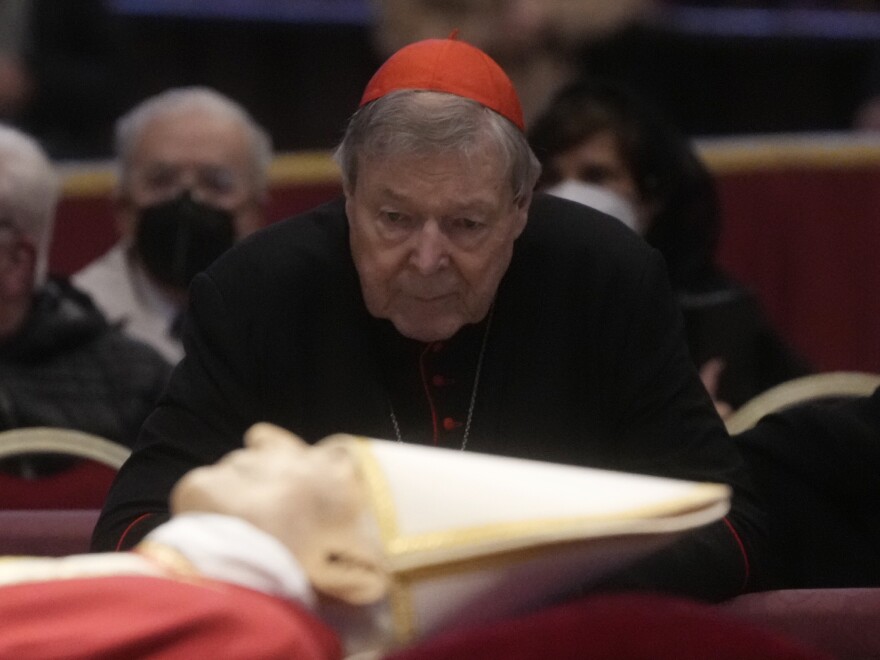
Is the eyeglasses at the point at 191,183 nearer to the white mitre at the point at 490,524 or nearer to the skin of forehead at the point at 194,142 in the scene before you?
the skin of forehead at the point at 194,142

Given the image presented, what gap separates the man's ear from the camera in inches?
68.1

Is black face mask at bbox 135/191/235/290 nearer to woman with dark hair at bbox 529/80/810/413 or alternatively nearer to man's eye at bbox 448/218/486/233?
woman with dark hair at bbox 529/80/810/413

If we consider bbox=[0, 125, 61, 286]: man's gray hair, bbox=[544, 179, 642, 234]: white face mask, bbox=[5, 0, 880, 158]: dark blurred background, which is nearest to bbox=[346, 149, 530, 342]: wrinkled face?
bbox=[544, 179, 642, 234]: white face mask

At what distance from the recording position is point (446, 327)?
99.1 inches

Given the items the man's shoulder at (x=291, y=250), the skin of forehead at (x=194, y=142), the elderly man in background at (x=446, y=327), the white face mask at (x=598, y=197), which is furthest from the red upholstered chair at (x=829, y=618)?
the skin of forehead at (x=194, y=142)

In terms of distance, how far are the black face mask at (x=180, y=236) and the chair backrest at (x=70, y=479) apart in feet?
3.49

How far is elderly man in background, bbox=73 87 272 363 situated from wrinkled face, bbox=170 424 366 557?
95.3 inches

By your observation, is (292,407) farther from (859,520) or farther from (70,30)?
(70,30)

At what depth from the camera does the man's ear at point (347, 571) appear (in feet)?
5.67

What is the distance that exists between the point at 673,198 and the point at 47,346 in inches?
59.9

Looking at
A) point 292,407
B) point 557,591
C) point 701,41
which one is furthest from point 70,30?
point 557,591

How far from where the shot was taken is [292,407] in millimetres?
2602

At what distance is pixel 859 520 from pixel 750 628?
0.95 metres

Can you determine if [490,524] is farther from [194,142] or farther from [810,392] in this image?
[194,142]
